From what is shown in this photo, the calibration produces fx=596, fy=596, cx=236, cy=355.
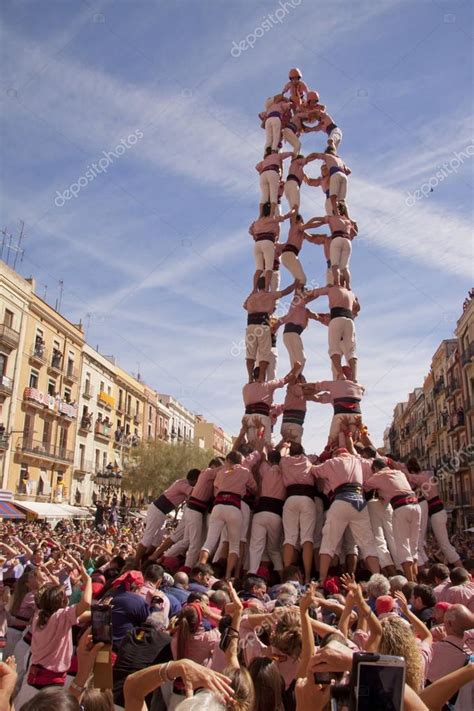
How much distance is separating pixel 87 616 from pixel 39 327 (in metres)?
32.3

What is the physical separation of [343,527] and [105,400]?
3663 cm

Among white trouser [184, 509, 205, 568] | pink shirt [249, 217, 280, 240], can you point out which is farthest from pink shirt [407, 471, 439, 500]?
pink shirt [249, 217, 280, 240]

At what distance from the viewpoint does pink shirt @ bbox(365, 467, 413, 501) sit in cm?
900

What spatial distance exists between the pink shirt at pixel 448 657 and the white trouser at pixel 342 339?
8.55 m

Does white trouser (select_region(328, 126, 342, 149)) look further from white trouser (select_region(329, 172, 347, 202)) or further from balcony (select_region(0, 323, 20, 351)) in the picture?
balcony (select_region(0, 323, 20, 351))

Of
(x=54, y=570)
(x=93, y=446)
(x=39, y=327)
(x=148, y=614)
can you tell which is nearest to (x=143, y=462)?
(x=93, y=446)

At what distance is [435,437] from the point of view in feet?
156

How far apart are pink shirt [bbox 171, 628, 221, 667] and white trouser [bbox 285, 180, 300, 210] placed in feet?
39.0

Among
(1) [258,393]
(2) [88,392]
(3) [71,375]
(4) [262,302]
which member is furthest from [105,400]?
(1) [258,393]

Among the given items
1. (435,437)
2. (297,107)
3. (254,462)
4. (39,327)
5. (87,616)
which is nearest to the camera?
(87,616)

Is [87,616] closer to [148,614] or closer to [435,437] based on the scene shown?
[148,614]

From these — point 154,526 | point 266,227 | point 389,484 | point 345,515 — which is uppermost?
point 266,227

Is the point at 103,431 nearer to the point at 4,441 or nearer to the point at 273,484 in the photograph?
the point at 4,441

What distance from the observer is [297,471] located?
9.51m
